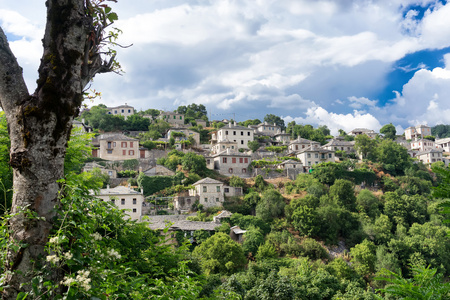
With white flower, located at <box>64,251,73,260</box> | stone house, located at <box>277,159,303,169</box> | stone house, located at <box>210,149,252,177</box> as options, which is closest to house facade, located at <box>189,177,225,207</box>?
stone house, located at <box>210,149,252,177</box>

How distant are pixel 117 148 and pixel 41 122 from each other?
65.2 meters

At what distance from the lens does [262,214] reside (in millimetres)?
52469

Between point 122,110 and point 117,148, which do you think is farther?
point 122,110

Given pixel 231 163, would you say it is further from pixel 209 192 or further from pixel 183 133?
pixel 183 133

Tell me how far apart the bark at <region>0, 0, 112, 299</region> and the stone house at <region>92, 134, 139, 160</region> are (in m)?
64.2

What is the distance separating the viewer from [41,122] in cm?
539

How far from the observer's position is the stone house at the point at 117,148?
223 feet

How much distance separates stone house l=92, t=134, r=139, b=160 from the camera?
67.9 meters

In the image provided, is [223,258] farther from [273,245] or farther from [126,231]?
[126,231]

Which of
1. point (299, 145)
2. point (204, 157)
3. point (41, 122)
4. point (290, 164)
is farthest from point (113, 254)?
point (299, 145)

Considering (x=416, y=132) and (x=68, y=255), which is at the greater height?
(x=416, y=132)

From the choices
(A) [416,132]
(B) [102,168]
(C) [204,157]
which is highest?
(A) [416,132]

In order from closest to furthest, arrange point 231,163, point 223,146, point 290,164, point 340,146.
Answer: point 231,163, point 290,164, point 223,146, point 340,146

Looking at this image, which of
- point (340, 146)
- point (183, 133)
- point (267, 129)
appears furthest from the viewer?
point (267, 129)
